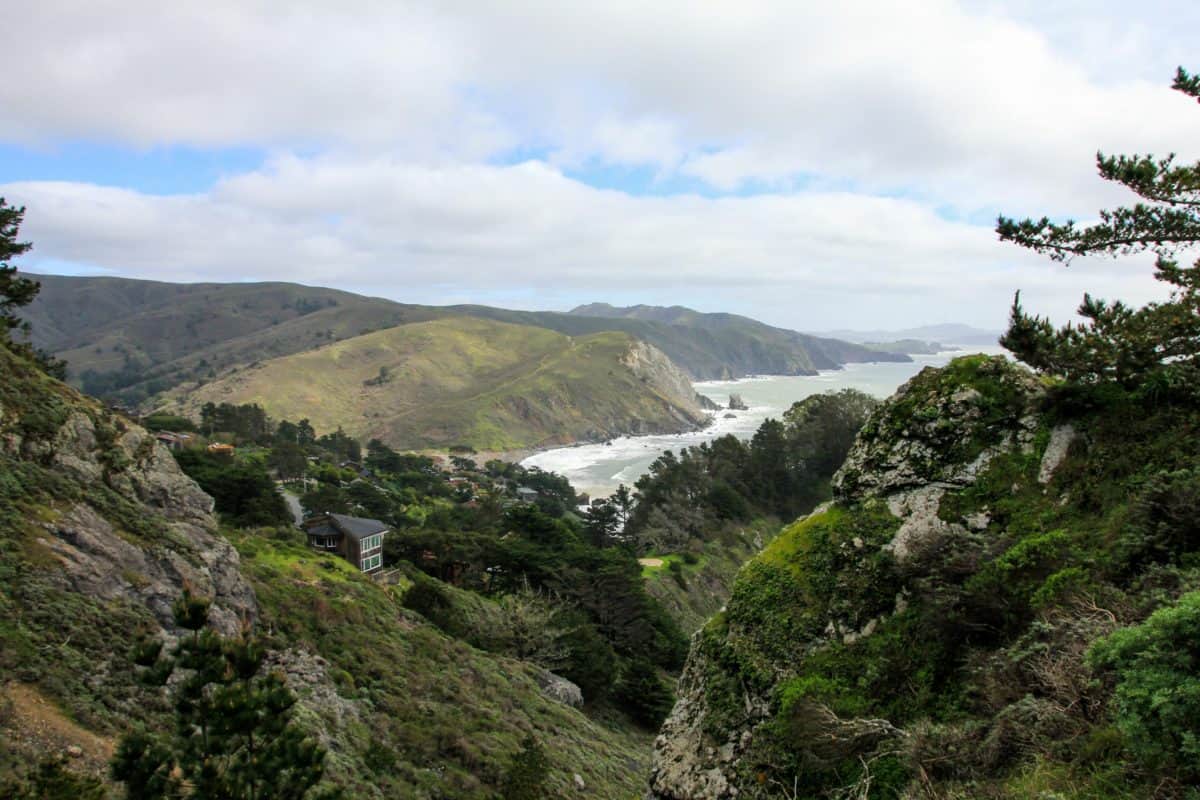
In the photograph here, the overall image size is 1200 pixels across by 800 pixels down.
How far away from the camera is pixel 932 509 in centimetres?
905

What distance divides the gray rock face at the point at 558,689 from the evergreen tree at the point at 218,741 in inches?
739

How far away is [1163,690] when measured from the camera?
433cm

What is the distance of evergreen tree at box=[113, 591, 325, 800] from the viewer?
6.08 metres

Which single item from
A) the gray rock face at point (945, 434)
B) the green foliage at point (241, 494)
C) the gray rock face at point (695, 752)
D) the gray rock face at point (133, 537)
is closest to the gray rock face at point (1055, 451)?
the gray rock face at point (945, 434)

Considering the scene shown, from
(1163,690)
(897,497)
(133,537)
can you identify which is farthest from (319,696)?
(1163,690)

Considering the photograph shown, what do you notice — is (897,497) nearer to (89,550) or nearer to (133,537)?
(89,550)

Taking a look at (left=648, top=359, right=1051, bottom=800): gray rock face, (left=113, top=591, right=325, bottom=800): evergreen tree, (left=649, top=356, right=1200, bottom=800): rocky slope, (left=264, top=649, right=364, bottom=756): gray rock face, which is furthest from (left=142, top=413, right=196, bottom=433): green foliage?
(left=649, top=356, right=1200, bottom=800): rocky slope

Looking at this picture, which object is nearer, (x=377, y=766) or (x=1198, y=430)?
(x=1198, y=430)

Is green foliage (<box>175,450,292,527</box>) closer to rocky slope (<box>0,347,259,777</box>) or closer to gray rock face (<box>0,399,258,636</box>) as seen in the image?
rocky slope (<box>0,347,259,777</box>)

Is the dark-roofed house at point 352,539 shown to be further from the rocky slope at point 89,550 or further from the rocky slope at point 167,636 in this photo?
the rocky slope at point 89,550

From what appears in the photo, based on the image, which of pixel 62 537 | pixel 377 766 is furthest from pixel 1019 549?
pixel 62 537

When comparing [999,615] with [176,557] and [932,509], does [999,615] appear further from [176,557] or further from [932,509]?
[176,557]

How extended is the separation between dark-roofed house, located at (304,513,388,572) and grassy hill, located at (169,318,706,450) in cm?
8731

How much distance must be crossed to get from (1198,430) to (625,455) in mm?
107947
